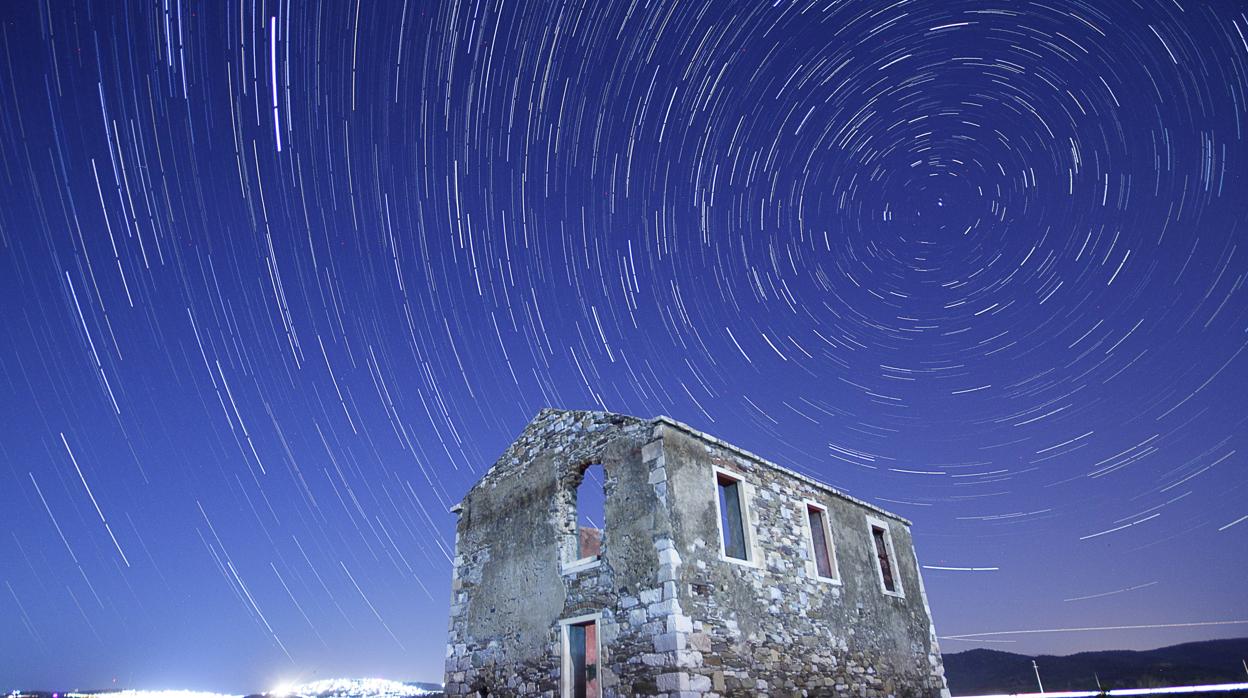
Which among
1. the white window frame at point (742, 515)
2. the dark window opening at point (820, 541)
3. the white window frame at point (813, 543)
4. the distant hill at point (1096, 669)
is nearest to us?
the white window frame at point (742, 515)

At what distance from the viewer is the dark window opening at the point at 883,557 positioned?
17953 mm

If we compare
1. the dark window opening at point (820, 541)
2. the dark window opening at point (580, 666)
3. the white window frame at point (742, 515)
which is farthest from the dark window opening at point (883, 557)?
the dark window opening at point (580, 666)

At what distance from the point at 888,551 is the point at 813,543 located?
4.48m

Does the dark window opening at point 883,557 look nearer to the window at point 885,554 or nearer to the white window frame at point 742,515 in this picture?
the window at point 885,554

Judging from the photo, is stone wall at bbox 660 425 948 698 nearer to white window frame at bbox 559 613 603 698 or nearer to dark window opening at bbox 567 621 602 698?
white window frame at bbox 559 613 603 698

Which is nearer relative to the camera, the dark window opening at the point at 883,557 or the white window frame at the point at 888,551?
the white window frame at the point at 888,551

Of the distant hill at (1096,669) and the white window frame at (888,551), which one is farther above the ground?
the white window frame at (888,551)

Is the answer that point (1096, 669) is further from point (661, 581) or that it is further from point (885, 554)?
point (661, 581)

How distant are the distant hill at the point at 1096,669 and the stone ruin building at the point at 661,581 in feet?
146

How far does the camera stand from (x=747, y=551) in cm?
1291

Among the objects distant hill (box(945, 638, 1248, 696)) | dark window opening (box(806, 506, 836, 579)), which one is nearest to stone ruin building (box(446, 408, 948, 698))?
dark window opening (box(806, 506, 836, 579))

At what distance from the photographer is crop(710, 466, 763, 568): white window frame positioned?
40.9 feet

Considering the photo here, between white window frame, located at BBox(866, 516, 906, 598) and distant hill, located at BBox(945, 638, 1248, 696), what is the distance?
40295mm

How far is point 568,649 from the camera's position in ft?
40.2
